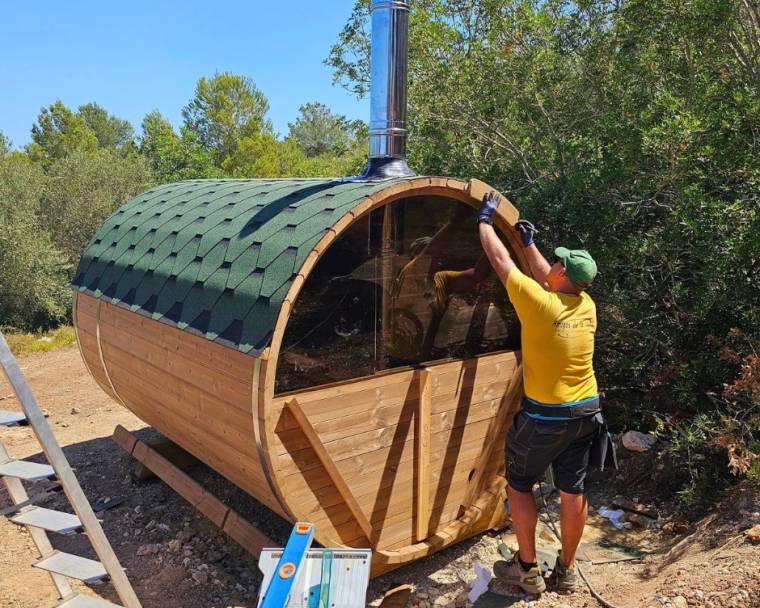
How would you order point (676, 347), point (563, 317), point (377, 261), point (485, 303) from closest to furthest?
point (563, 317) → point (377, 261) → point (485, 303) → point (676, 347)

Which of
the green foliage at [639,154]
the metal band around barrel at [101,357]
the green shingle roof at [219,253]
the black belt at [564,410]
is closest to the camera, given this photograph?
the green shingle roof at [219,253]

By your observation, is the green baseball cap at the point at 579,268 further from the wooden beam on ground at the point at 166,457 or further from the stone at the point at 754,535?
the wooden beam on ground at the point at 166,457

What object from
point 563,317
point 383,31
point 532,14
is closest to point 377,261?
point 563,317

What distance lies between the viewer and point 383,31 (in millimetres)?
4875

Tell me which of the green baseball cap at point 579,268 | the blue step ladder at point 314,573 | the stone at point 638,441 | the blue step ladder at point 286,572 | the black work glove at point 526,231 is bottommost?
the stone at point 638,441

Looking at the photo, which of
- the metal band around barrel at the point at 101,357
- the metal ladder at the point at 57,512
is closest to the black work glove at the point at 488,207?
the metal ladder at the point at 57,512

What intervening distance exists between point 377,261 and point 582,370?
147cm

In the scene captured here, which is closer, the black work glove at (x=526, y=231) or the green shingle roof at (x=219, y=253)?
the green shingle roof at (x=219, y=253)

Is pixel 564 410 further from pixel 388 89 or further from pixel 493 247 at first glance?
pixel 388 89

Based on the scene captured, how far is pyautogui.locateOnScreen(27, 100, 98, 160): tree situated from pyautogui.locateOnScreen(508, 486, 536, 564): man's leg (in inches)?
1347

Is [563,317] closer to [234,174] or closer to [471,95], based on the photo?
Result: [471,95]

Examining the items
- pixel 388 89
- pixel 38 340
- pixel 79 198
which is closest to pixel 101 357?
pixel 388 89

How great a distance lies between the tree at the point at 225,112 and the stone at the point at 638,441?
87.9 ft

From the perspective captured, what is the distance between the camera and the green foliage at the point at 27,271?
13641 mm
